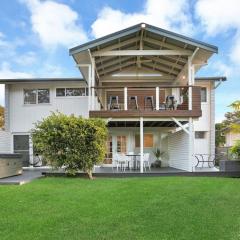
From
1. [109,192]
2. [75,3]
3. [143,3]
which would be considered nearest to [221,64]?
[143,3]

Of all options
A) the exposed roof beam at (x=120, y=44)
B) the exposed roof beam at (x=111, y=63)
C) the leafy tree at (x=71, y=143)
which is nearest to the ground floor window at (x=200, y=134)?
the exposed roof beam at (x=111, y=63)

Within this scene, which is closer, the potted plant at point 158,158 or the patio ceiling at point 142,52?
the patio ceiling at point 142,52

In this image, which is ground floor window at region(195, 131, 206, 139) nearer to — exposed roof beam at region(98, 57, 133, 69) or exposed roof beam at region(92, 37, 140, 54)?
exposed roof beam at region(98, 57, 133, 69)

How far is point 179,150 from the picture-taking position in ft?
53.1

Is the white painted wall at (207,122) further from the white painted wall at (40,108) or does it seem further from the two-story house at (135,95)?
the white painted wall at (40,108)

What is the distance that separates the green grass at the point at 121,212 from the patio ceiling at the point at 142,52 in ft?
20.7

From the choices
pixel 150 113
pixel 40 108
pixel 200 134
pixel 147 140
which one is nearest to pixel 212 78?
pixel 200 134

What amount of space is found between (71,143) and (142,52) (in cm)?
489

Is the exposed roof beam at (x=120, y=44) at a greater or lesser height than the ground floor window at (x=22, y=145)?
greater

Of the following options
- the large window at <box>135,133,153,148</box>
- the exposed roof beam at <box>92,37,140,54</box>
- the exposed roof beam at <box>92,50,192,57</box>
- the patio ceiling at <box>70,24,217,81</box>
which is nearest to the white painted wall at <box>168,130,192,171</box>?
the large window at <box>135,133,153,148</box>

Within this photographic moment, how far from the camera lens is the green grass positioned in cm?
573

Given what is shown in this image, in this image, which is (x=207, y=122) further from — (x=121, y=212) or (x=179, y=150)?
(x=121, y=212)

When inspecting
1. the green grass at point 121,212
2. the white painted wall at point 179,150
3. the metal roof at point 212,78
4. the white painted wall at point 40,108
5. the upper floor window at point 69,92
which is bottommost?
the green grass at point 121,212

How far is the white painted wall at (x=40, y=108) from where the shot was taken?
1970 cm
